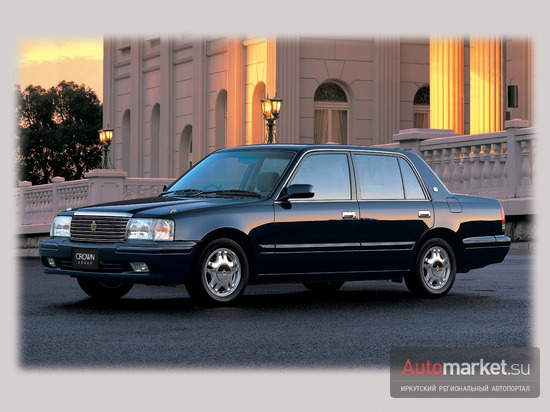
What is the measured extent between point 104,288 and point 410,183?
345 cm

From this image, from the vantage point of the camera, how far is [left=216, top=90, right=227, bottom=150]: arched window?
43.0 meters

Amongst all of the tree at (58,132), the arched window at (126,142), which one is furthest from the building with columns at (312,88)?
the tree at (58,132)

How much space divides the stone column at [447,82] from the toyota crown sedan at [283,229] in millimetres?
19566

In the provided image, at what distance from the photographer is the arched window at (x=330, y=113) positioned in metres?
40.2

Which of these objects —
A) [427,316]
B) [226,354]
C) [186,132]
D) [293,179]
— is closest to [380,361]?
[226,354]

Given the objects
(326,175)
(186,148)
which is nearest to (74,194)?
(186,148)

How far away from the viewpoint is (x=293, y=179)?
12070 millimetres

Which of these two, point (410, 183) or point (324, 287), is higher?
point (410, 183)

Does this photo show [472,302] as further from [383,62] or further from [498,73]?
[383,62]

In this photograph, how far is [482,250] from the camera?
13258 mm

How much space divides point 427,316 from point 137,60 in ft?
129

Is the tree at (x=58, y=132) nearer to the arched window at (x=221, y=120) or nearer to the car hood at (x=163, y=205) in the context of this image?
the arched window at (x=221, y=120)

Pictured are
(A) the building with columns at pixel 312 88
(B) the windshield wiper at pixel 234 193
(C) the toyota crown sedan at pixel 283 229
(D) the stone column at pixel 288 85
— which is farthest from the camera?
(D) the stone column at pixel 288 85

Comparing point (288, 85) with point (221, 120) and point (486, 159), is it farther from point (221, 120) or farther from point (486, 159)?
point (486, 159)
